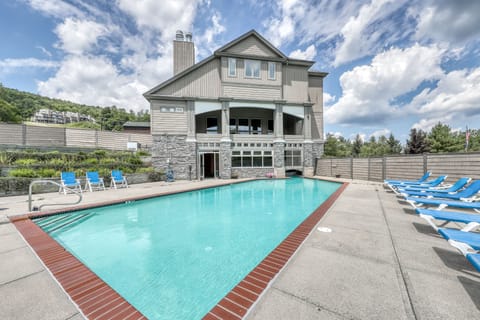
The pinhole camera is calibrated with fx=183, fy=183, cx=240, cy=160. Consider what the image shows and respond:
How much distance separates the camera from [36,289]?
6.40 ft

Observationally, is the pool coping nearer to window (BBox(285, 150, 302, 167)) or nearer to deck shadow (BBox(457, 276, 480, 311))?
deck shadow (BBox(457, 276, 480, 311))

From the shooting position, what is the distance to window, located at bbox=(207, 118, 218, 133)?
17156 millimetres

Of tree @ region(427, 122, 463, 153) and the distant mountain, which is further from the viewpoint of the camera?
the distant mountain

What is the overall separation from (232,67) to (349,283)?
1606 cm

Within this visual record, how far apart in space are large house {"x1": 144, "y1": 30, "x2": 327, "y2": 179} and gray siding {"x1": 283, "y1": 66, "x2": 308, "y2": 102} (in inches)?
3.5

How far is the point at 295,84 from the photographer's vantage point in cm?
1669

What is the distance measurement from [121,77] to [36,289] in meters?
29.6

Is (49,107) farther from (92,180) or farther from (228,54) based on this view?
(92,180)

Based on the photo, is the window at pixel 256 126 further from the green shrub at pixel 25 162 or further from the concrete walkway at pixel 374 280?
the concrete walkway at pixel 374 280

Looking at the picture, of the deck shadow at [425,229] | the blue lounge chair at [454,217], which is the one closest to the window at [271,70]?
the deck shadow at [425,229]

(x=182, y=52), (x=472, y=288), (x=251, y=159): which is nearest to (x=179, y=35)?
(x=182, y=52)

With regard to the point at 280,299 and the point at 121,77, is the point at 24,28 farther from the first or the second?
the point at 280,299

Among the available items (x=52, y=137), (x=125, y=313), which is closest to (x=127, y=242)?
(x=125, y=313)

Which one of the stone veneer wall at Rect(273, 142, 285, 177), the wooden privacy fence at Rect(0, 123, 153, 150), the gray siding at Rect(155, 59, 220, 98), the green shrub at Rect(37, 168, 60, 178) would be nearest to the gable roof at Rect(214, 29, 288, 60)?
the gray siding at Rect(155, 59, 220, 98)
